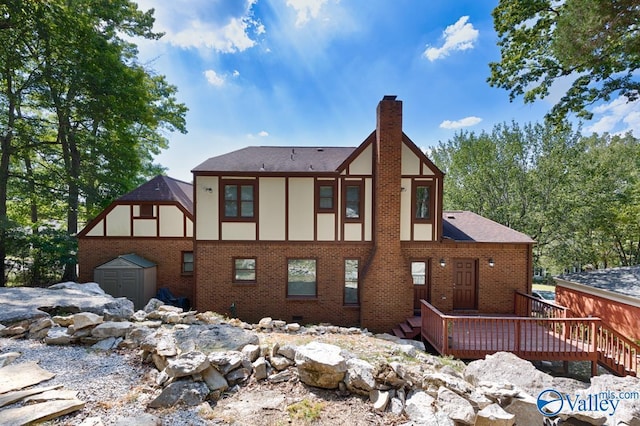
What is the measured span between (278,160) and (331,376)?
315 inches

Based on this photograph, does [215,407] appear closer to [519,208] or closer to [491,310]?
[491,310]

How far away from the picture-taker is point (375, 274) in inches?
354

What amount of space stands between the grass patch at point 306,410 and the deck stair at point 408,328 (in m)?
5.52

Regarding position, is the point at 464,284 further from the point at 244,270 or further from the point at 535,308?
the point at 244,270

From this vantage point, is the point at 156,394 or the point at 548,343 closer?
the point at 156,394

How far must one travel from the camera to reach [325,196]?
962 centimetres

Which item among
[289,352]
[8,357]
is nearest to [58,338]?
[8,357]

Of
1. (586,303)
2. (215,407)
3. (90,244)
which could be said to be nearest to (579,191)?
(586,303)

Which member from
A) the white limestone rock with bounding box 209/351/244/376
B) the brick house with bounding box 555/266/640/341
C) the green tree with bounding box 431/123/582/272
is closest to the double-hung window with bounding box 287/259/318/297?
the white limestone rock with bounding box 209/351/244/376

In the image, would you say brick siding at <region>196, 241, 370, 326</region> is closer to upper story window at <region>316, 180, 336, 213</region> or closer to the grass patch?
upper story window at <region>316, 180, 336, 213</region>

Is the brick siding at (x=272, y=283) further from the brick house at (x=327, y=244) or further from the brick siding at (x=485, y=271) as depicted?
Result: the brick siding at (x=485, y=271)

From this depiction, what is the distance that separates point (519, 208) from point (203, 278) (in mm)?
21043

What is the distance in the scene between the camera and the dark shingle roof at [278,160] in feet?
31.5

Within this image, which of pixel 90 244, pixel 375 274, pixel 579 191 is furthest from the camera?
pixel 579 191
